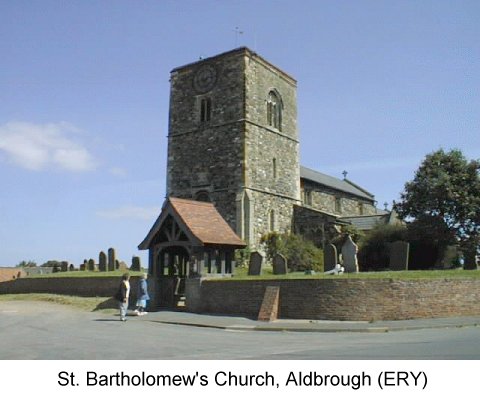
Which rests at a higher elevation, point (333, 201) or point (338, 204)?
point (333, 201)

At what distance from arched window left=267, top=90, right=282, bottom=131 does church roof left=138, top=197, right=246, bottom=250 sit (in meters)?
19.8

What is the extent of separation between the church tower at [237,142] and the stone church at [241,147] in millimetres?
77

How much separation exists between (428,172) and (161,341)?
28485 mm

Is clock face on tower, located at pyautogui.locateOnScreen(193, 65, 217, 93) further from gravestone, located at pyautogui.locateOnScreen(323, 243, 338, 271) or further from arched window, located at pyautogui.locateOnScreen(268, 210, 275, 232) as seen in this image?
gravestone, located at pyautogui.locateOnScreen(323, 243, 338, 271)

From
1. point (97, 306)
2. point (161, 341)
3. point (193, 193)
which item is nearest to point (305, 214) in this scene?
point (193, 193)

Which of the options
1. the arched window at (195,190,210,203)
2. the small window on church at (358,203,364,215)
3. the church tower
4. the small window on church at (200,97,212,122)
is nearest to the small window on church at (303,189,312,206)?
the church tower

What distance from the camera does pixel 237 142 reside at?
38531mm

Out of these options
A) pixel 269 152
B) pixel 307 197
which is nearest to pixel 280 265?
pixel 269 152

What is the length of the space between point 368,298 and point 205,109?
27.6 m

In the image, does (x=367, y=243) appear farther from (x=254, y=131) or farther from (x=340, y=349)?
(x=340, y=349)

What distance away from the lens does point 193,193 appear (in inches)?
1582

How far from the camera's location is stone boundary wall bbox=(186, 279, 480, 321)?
56.6 ft

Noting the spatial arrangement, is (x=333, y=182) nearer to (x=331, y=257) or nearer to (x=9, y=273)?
(x=331, y=257)

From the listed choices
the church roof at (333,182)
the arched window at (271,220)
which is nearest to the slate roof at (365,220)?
the church roof at (333,182)
